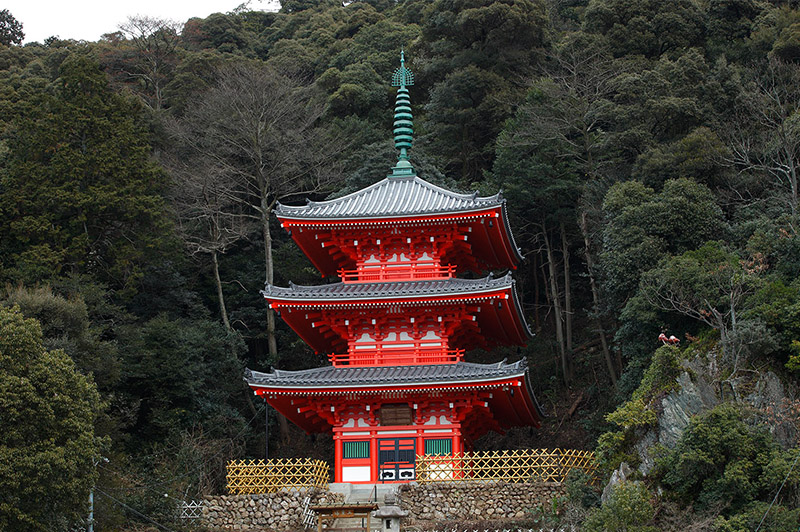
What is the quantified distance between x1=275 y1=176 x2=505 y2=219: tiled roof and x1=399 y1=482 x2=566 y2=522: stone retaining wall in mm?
7204

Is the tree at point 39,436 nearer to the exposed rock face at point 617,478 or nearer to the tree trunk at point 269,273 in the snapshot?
the exposed rock face at point 617,478

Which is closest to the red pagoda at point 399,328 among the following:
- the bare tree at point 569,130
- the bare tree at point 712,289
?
the bare tree at point 712,289

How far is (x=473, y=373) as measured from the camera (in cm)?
2177

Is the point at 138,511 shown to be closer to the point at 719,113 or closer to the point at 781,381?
the point at 781,381

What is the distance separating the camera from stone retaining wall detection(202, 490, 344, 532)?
2080 cm

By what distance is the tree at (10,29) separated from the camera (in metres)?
58.6

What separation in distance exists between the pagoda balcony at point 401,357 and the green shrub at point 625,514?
7380 millimetres

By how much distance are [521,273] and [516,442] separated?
27.7ft

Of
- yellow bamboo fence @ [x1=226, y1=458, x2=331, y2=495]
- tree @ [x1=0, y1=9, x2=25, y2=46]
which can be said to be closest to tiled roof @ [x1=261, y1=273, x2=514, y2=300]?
yellow bamboo fence @ [x1=226, y1=458, x2=331, y2=495]

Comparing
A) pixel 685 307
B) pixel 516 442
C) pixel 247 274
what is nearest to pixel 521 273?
pixel 516 442

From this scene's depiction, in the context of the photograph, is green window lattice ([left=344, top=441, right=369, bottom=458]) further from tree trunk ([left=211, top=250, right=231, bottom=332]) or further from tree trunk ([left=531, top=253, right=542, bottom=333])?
tree trunk ([left=531, top=253, right=542, bottom=333])

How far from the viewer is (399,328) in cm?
2395

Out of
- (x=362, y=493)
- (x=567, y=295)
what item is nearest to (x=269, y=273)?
(x=567, y=295)

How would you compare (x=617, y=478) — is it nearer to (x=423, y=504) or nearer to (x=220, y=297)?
(x=423, y=504)
